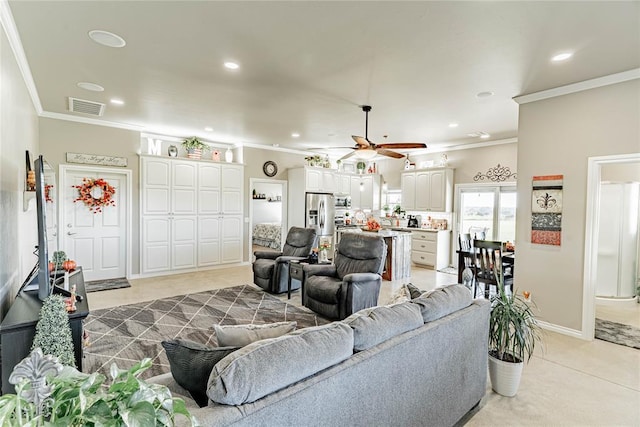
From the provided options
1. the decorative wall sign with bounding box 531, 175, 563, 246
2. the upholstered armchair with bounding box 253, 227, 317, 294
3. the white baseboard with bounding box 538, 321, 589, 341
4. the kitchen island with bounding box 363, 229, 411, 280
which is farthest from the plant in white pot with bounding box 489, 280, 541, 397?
the kitchen island with bounding box 363, 229, 411, 280

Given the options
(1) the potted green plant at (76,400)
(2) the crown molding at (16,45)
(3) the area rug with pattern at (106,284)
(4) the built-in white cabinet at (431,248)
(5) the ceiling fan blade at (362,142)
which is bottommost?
(3) the area rug with pattern at (106,284)

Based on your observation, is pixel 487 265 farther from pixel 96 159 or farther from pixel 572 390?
pixel 96 159

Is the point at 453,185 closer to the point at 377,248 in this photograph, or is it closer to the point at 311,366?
the point at 377,248

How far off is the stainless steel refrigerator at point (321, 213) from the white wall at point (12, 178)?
205 inches

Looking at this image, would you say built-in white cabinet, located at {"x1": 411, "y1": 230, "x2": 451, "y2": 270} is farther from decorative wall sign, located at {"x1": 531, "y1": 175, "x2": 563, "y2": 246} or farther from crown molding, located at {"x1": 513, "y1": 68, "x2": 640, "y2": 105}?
crown molding, located at {"x1": 513, "y1": 68, "x2": 640, "y2": 105}

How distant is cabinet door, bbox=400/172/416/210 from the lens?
321 inches

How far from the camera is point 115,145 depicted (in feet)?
19.1

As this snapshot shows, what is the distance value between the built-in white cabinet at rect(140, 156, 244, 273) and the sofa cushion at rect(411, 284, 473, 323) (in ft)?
18.5

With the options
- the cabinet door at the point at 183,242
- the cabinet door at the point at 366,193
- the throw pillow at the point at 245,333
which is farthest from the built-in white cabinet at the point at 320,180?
the throw pillow at the point at 245,333

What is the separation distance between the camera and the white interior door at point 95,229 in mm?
5512

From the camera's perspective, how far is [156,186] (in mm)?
6281

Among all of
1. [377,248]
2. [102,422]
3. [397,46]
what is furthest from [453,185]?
[102,422]

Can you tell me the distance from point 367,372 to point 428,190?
6914mm

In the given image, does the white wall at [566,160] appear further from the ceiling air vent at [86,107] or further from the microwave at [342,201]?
the ceiling air vent at [86,107]
